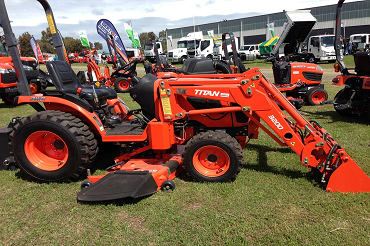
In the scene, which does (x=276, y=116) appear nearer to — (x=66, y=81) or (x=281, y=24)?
(x=66, y=81)

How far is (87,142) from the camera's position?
12.0 feet

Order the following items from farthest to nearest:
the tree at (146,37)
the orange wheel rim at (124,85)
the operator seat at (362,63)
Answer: the tree at (146,37)
the orange wheel rim at (124,85)
the operator seat at (362,63)

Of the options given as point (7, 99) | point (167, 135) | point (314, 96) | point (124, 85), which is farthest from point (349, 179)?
point (7, 99)

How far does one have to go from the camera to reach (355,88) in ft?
21.1

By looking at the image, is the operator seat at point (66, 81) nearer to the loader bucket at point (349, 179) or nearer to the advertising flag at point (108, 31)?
the loader bucket at point (349, 179)

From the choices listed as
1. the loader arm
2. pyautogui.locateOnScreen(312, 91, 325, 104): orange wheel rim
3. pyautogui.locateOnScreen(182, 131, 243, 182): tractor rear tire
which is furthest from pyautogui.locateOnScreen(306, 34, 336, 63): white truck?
pyautogui.locateOnScreen(182, 131, 243, 182): tractor rear tire

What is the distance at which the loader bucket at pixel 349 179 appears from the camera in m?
3.15

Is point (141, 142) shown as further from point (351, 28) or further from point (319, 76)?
point (351, 28)

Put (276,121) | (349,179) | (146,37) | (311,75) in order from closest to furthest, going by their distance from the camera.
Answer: (349,179), (276,121), (311,75), (146,37)

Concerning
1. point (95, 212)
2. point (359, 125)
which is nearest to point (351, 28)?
point (359, 125)

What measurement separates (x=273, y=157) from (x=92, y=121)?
2801 millimetres

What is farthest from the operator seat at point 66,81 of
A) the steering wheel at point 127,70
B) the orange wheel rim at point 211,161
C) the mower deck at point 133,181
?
the steering wheel at point 127,70

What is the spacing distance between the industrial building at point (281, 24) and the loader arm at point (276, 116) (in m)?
32.6

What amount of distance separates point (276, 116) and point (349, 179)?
106cm
